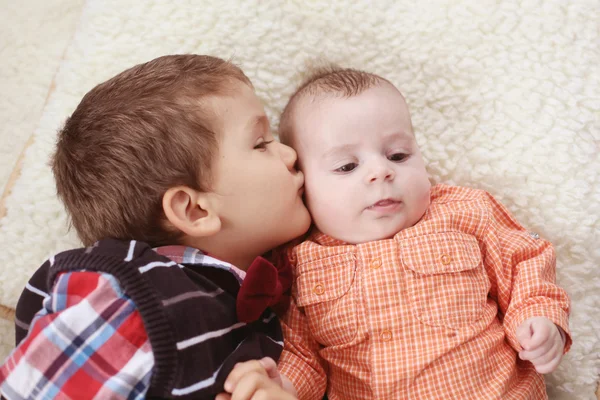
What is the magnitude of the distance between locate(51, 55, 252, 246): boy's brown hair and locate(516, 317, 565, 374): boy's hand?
2.03ft

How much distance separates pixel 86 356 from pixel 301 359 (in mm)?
448

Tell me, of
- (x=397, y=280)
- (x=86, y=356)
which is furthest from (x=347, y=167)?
(x=86, y=356)

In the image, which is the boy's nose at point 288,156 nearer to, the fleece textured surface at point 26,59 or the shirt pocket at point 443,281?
the shirt pocket at point 443,281

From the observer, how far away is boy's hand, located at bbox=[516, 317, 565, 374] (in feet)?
3.59

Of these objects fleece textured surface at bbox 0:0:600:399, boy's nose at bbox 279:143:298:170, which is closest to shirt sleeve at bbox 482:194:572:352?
fleece textured surface at bbox 0:0:600:399

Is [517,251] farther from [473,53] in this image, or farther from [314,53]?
[314,53]

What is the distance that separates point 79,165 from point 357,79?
58 cm

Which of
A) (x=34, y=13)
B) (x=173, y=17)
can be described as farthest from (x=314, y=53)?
(x=34, y=13)

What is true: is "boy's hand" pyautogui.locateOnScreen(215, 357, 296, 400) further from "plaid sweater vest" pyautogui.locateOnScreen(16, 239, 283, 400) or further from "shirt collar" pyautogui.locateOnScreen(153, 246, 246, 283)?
"shirt collar" pyautogui.locateOnScreen(153, 246, 246, 283)

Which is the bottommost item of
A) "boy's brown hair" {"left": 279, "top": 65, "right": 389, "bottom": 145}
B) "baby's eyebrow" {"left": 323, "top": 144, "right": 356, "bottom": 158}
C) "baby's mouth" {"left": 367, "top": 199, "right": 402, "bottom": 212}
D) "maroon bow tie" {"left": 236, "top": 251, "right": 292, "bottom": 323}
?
"maroon bow tie" {"left": 236, "top": 251, "right": 292, "bottom": 323}

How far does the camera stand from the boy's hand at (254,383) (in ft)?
2.97

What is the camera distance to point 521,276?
120 cm

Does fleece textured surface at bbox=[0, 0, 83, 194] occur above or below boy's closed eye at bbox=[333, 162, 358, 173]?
above

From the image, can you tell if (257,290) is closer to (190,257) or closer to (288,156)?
(190,257)
